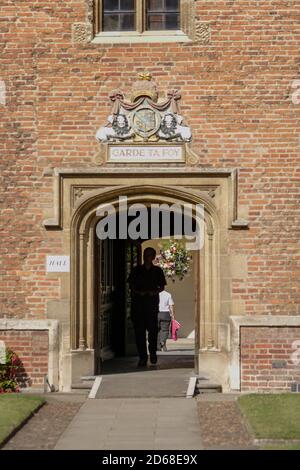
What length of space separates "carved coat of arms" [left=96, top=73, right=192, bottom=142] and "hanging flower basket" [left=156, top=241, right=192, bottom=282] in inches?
561

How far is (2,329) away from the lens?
1478 cm

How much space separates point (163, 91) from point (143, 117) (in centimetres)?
48

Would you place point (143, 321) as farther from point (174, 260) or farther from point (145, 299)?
point (174, 260)

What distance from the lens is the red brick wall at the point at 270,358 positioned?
48.0 ft

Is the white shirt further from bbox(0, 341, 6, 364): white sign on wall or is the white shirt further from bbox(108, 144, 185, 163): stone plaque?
bbox(0, 341, 6, 364): white sign on wall

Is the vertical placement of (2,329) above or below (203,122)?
below

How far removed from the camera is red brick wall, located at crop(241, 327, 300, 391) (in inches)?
576

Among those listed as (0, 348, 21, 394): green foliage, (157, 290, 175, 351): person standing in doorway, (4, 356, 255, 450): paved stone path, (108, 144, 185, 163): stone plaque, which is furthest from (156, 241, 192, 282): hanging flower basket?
(0, 348, 21, 394): green foliage

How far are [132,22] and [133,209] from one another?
109 inches

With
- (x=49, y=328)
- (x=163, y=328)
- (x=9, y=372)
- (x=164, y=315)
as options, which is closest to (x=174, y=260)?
(x=164, y=315)

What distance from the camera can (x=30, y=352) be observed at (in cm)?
1483
